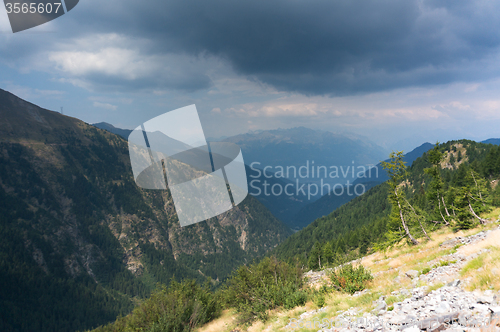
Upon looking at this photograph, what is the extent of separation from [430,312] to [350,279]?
24.8 feet

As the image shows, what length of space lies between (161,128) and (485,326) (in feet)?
40.5

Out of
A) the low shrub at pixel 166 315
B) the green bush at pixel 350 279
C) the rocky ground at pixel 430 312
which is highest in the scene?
the rocky ground at pixel 430 312

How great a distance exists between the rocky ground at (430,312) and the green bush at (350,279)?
3.11 meters

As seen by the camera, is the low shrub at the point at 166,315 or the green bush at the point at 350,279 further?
the low shrub at the point at 166,315

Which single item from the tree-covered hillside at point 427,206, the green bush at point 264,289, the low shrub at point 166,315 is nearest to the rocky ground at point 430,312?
the green bush at point 264,289

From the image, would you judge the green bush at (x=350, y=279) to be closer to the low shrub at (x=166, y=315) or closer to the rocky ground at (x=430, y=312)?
the rocky ground at (x=430, y=312)

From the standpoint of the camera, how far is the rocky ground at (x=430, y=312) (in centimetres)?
558

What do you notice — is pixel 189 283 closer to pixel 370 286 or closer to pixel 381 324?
pixel 370 286

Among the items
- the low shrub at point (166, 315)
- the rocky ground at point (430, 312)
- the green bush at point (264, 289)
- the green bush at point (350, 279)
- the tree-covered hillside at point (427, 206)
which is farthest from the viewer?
the tree-covered hillside at point (427, 206)

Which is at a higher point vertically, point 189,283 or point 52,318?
point 189,283

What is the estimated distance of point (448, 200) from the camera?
28641 mm

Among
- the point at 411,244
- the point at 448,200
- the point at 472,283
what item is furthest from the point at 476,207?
the point at 472,283

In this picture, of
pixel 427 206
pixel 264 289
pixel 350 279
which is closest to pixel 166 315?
pixel 264 289

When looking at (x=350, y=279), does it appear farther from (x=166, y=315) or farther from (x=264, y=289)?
(x=166, y=315)
